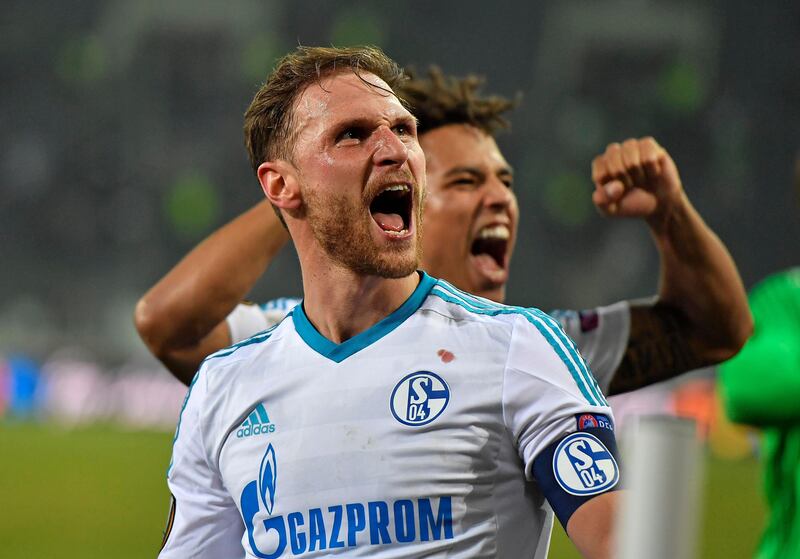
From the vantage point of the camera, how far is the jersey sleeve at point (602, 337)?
3.27m

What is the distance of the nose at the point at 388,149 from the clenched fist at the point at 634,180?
2.39ft

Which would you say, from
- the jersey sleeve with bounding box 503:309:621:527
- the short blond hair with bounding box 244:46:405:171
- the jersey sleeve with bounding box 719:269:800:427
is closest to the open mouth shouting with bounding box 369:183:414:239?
the short blond hair with bounding box 244:46:405:171

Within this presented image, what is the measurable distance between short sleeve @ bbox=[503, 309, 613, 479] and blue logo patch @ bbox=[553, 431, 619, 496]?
0.03 m

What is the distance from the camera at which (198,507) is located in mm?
2426

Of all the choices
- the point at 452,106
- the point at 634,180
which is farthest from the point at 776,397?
the point at 452,106

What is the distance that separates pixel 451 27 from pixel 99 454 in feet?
28.1

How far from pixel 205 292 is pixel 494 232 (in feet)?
2.89

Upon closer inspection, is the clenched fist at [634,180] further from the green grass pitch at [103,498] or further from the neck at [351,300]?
the green grass pitch at [103,498]

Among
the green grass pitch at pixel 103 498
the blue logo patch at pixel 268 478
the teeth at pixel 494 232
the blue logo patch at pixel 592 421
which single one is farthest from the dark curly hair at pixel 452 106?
the green grass pitch at pixel 103 498

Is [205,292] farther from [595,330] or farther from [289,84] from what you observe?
[595,330]

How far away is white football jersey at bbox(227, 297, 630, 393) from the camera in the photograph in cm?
327

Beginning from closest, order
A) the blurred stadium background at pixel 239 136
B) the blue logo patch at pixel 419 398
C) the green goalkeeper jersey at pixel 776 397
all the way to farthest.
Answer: the blue logo patch at pixel 419 398 < the green goalkeeper jersey at pixel 776 397 < the blurred stadium background at pixel 239 136

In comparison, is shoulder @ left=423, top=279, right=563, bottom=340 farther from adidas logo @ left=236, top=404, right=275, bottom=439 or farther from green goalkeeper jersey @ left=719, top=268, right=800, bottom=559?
green goalkeeper jersey @ left=719, top=268, right=800, bottom=559

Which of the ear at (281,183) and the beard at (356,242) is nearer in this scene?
the beard at (356,242)
